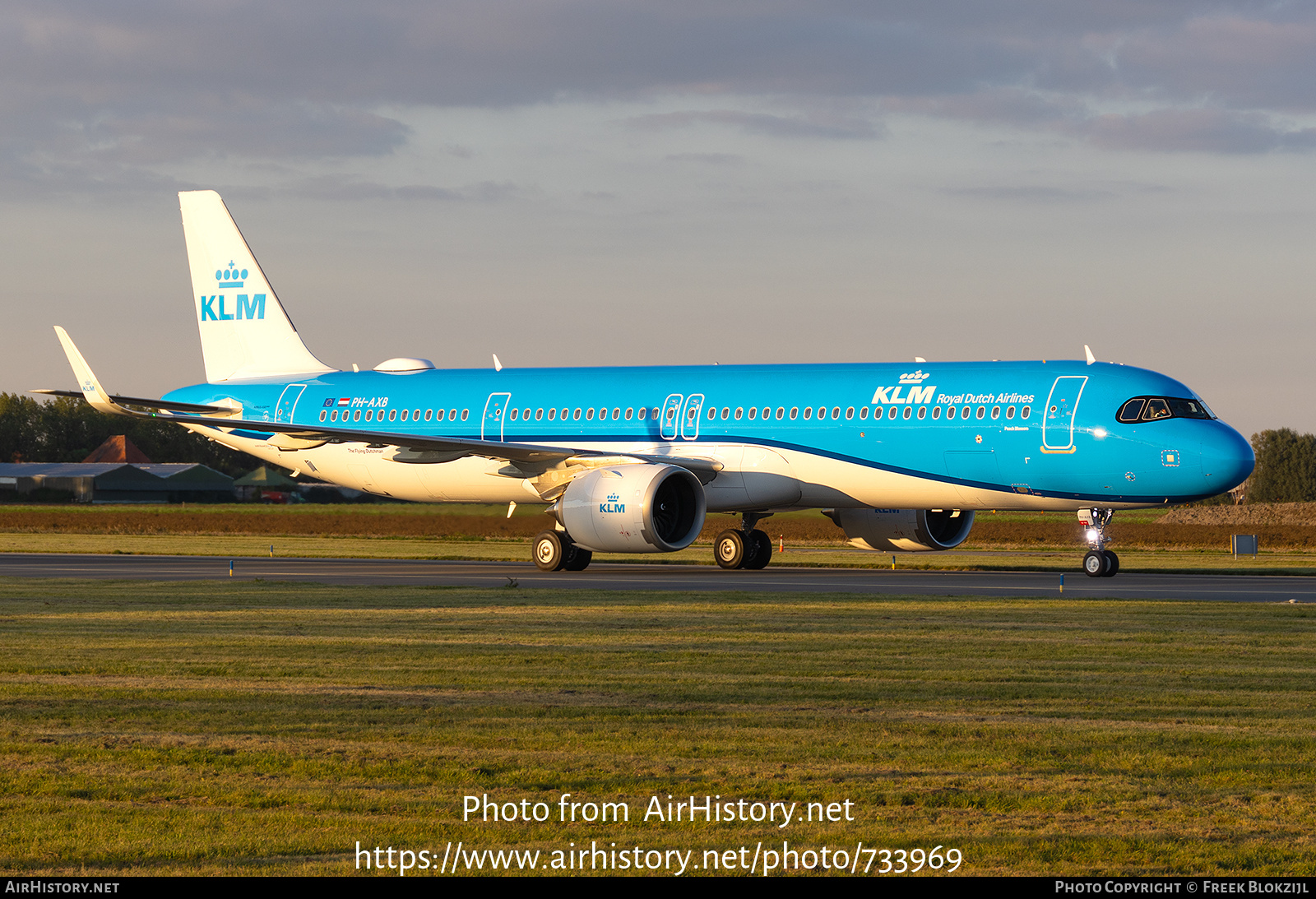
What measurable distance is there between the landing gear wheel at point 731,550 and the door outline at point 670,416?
9.78ft

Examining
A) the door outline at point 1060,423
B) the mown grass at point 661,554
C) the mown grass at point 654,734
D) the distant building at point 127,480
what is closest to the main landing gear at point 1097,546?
the door outline at point 1060,423

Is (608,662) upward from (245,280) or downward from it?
downward

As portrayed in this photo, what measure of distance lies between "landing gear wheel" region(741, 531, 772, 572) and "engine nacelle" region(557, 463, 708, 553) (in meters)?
3.44

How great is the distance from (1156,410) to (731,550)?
34.4 feet

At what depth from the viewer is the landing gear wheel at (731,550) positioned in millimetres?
36031

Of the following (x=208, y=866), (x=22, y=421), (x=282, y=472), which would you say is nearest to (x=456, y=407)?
(x=282, y=472)

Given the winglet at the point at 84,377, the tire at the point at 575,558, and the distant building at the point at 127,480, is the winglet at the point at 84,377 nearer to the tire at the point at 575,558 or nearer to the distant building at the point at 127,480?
the tire at the point at 575,558

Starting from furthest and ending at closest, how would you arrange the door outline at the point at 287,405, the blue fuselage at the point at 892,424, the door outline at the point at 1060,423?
the door outline at the point at 287,405 → the door outline at the point at 1060,423 → the blue fuselage at the point at 892,424

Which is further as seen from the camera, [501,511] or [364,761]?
[501,511]

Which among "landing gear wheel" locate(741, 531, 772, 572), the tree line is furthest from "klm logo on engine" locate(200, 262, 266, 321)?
the tree line

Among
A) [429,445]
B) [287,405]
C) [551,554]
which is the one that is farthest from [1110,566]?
[287,405]

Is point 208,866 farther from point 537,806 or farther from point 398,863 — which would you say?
point 537,806

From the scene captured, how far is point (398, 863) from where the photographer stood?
25.6ft
